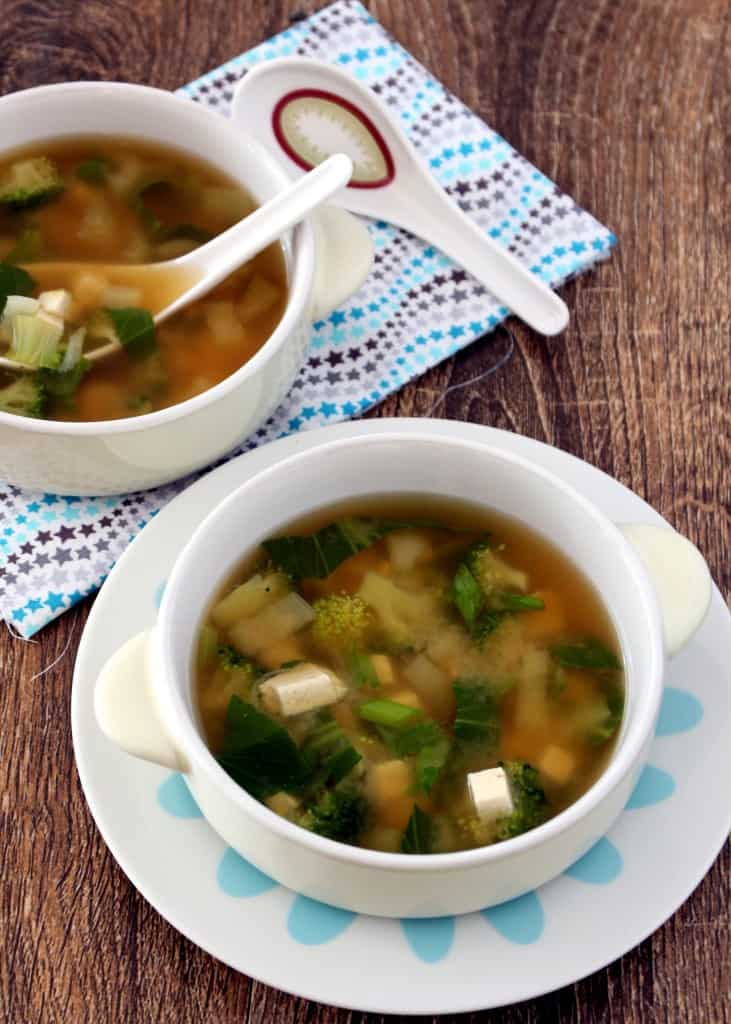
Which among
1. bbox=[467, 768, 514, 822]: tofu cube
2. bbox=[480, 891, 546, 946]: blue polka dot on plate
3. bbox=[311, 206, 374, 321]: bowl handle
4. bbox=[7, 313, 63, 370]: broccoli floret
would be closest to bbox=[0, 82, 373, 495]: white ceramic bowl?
bbox=[311, 206, 374, 321]: bowl handle

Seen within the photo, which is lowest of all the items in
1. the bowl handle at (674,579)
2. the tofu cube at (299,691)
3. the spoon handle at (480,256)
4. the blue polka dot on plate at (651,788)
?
the blue polka dot on plate at (651,788)

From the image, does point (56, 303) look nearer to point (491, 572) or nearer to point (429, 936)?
point (491, 572)

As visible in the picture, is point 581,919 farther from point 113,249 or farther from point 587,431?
point 113,249

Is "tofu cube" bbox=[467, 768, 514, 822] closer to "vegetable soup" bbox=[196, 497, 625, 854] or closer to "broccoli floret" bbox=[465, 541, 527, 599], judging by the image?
"vegetable soup" bbox=[196, 497, 625, 854]

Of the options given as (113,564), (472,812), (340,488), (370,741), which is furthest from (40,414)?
(472,812)

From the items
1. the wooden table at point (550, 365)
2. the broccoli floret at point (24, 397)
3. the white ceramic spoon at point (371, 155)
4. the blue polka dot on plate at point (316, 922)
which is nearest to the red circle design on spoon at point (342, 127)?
the white ceramic spoon at point (371, 155)

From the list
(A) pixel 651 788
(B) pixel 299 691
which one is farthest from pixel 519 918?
(B) pixel 299 691

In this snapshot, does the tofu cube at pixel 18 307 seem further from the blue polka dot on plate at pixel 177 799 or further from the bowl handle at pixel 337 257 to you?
the blue polka dot on plate at pixel 177 799
